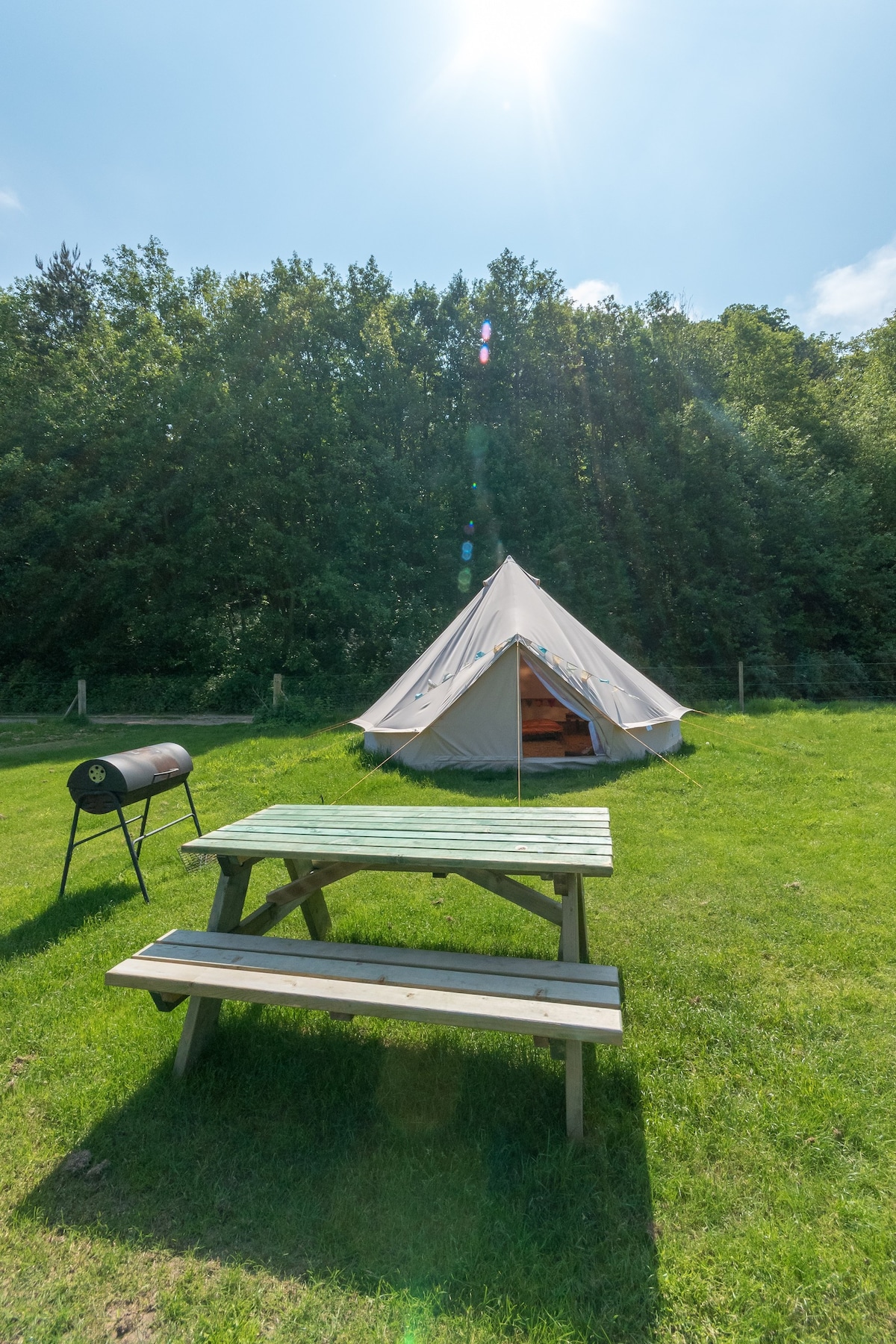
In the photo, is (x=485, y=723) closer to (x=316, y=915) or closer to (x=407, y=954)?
(x=316, y=915)

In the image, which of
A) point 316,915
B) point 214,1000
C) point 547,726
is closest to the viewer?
point 214,1000

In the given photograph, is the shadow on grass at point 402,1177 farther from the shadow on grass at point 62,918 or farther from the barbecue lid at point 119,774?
the barbecue lid at point 119,774

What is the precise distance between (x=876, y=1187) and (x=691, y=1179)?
1.50 ft

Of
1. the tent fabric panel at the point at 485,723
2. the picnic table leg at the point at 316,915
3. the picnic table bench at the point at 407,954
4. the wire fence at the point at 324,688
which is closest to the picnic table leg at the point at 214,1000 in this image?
the picnic table bench at the point at 407,954

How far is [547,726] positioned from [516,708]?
113 centimetres

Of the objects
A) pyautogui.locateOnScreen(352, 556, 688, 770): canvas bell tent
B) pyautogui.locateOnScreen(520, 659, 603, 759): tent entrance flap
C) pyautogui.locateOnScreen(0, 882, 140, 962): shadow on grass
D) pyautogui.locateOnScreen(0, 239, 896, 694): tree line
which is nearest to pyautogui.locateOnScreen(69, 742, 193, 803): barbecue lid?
pyautogui.locateOnScreen(0, 882, 140, 962): shadow on grass

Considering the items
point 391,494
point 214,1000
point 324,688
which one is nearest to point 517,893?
point 214,1000

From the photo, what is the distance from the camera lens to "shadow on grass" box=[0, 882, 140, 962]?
3211 millimetres

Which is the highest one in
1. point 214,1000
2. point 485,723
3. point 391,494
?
point 391,494

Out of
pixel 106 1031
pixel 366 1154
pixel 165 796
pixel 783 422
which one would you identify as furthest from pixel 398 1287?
pixel 783 422

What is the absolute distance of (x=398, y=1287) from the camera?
1483 millimetres

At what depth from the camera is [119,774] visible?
357cm

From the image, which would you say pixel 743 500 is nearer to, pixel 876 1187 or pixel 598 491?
pixel 598 491

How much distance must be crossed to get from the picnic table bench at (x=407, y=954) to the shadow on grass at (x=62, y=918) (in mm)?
1334
